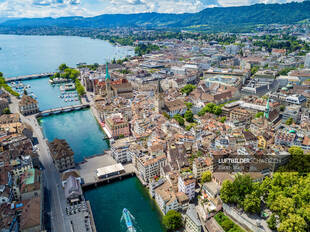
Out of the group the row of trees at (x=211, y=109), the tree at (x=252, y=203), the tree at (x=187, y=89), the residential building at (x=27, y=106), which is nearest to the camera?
the tree at (x=252, y=203)

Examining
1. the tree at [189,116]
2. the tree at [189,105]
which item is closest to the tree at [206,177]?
the tree at [189,116]

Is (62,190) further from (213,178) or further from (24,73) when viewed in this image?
(24,73)

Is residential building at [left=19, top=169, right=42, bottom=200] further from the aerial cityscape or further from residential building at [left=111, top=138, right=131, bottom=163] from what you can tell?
residential building at [left=111, top=138, right=131, bottom=163]

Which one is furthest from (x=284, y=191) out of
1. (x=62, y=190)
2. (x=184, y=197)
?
(x=62, y=190)

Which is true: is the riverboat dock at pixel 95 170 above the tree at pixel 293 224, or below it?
below

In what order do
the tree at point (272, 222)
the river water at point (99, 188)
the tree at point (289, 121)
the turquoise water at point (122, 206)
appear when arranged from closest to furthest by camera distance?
the tree at point (272, 222) < the turquoise water at point (122, 206) < the river water at point (99, 188) < the tree at point (289, 121)

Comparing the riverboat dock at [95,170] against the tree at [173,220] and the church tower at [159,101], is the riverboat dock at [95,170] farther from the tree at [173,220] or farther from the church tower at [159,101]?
the church tower at [159,101]

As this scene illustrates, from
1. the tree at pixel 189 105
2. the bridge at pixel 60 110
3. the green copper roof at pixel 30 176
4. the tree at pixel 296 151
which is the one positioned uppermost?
the tree at pixel 296 151
